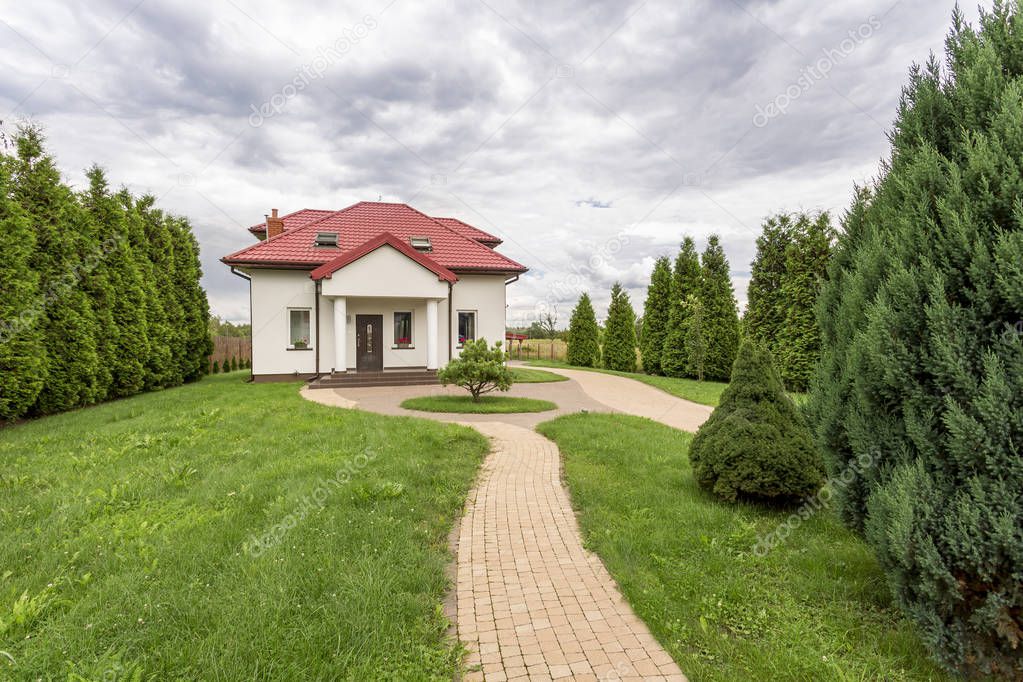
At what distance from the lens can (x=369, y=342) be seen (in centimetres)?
1711

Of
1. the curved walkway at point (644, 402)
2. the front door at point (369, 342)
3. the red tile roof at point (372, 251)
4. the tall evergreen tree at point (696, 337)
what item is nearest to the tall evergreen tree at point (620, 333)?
the tall evergreen tree at point (696, 337)

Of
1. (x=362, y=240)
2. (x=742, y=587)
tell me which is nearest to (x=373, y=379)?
(x=362, y=240)

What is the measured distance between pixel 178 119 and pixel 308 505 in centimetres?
1066

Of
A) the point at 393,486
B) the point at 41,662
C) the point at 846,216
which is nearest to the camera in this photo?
the point at 41,662

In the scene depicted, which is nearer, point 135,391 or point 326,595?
point 326,595

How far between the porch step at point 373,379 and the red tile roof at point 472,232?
8.19 meters

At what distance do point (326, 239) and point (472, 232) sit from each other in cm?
717

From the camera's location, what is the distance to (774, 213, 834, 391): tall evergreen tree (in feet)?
46.7

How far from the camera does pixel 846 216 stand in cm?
337

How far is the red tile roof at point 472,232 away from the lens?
72.5 feet

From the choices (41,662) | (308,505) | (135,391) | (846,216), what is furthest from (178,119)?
(846,216)

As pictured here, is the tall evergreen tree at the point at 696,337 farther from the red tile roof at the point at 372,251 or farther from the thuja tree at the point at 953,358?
the thuja tree at the point at 953,358

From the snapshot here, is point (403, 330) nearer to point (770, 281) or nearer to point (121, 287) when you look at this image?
point (121, 287)

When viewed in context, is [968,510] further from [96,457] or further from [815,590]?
[96,457]
